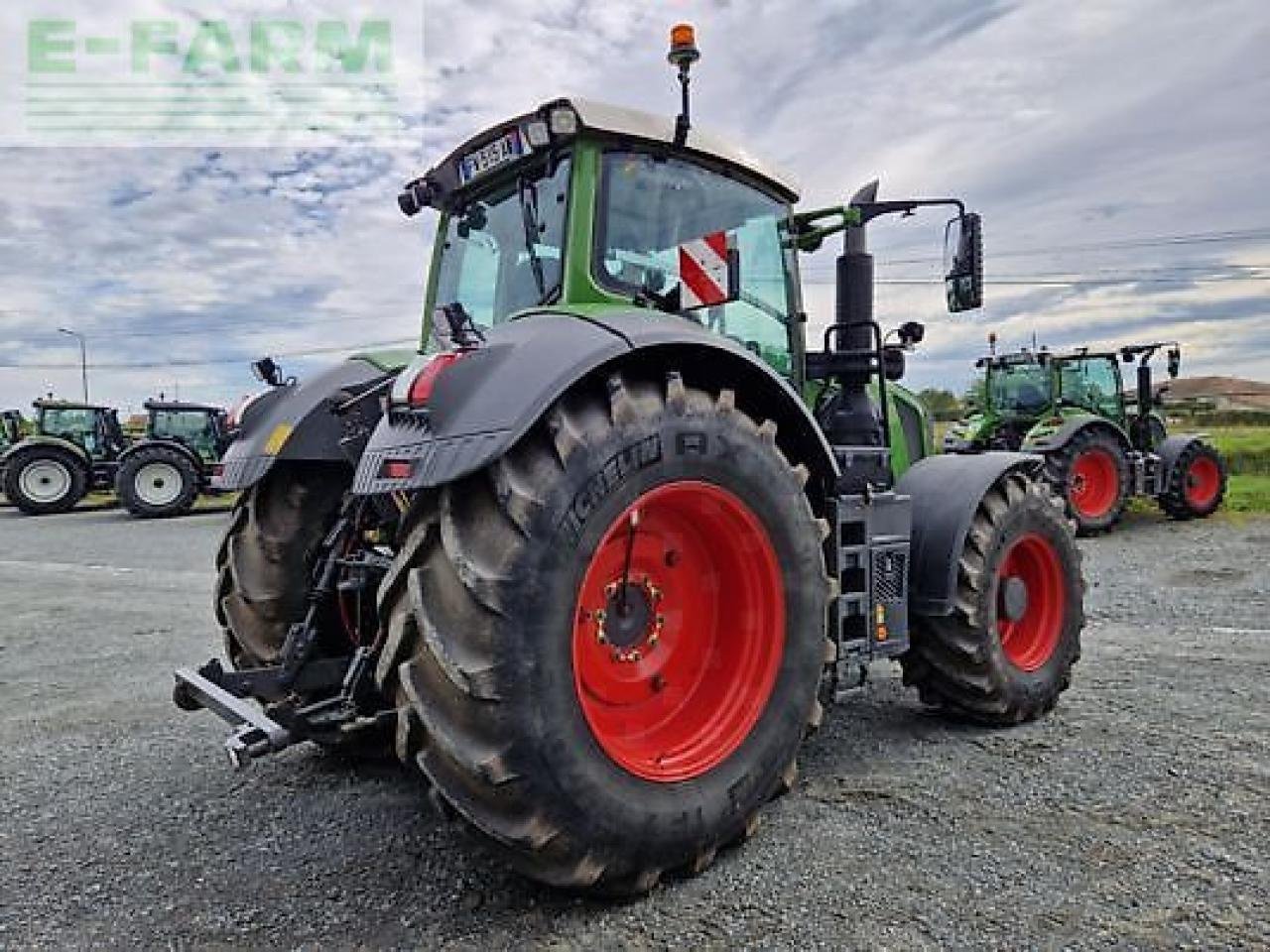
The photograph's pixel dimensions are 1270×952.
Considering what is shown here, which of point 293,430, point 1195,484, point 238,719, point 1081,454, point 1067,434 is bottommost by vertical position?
point 1195,484

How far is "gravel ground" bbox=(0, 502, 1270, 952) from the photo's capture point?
7.32ft

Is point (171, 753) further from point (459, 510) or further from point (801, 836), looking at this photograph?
point (801, 836)

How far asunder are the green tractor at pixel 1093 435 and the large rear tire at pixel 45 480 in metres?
15.8

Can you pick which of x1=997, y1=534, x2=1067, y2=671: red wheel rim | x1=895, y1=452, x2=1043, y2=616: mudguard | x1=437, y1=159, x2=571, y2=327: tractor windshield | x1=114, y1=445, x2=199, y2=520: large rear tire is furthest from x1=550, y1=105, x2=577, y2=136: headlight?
x1=114, y1=445, x2=199, y2=520: large rear tire

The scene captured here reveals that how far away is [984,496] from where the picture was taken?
12.0 feet

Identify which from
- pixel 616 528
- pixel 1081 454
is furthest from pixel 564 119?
pixel 1081 454

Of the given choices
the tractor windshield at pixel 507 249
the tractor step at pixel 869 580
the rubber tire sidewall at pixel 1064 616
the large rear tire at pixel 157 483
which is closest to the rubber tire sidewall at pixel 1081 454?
the rubber tire sidewall at pixel 1064 616

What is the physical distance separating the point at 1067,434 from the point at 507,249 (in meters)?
9.44

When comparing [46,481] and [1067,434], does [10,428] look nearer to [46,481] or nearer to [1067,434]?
[46,481]

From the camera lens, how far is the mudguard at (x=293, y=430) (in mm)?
3229

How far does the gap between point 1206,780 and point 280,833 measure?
2965mm

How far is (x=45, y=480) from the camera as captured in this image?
695 inches

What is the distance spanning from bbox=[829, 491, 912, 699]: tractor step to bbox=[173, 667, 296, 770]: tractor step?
1739 millimetres

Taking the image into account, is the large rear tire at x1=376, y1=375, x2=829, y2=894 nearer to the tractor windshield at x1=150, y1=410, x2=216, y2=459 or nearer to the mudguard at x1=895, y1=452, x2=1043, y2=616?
the mudguard at x1=895, y1=452, x2=1043, y2=616
